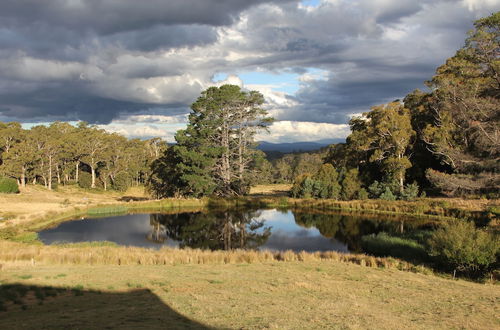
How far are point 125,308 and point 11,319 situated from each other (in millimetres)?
2885

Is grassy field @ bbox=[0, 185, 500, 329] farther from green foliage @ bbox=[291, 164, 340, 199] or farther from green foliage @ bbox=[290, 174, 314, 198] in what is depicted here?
green foliage @ bbox=[290, 174, 314, 198]

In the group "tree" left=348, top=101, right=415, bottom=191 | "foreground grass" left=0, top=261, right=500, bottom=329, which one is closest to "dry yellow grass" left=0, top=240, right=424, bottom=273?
"foreground grass" left=0, top=261, right=500, bottom=329

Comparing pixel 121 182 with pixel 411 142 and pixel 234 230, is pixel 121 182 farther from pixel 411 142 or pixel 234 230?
pixel 411 142

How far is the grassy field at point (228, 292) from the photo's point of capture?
10492 millimetres

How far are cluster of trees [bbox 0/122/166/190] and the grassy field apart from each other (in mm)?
52714

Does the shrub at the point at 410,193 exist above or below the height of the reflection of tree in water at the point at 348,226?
above

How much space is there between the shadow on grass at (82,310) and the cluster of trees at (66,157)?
61203 millimetres

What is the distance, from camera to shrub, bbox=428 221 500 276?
18.7 meters

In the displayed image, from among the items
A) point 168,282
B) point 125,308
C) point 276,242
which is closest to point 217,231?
point 276,242

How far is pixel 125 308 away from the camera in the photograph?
37.9 feet

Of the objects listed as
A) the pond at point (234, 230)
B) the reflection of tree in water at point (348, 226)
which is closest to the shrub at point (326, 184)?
the pond at point (234, 230)

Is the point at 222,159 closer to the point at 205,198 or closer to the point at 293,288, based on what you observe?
the point at 205,198

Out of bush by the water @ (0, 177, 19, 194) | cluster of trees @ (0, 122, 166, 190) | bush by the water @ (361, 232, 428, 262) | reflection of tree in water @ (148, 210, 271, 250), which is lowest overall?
reflection of tree in water @ (148, 210, 271, 250)

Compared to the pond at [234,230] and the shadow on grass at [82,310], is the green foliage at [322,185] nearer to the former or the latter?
the pond at [234,230]
